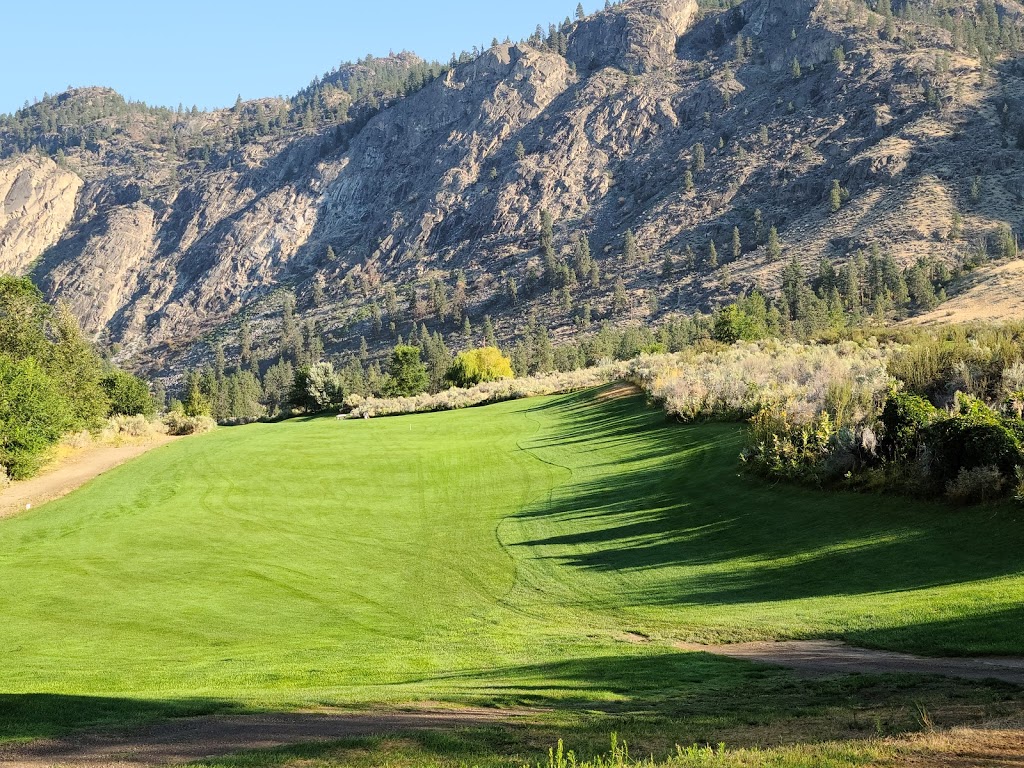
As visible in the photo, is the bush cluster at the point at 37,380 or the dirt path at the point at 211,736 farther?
the bush cluster at the point at 37,380

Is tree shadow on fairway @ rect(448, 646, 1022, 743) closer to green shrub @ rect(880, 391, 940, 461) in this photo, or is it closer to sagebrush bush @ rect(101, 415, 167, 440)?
green shrub @ rect(880, 391, 940, 461)

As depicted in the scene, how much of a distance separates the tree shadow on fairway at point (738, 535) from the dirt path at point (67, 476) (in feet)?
56.4

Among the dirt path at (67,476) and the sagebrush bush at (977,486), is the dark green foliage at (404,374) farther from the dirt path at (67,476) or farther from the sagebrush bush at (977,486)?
the sagebrush bush at (977,486)

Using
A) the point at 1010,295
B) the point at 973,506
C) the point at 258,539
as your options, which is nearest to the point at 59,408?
the point at 258,539

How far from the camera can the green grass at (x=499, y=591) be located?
334 inches

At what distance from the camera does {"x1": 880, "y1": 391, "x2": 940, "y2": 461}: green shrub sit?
14620 mm

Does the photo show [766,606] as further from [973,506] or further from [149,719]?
[149,719]

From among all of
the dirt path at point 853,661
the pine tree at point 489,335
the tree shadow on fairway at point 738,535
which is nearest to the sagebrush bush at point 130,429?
the tree shadow on fairway at point 738,535

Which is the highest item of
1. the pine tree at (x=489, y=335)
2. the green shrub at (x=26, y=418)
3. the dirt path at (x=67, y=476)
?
the pine tree at (x=489, y=335)

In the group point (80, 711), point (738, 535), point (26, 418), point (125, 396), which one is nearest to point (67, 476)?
point (26, 418)

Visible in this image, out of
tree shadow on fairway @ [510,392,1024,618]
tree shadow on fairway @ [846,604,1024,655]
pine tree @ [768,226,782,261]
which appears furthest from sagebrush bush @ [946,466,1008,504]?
pine tree @ [768,226,782,261]

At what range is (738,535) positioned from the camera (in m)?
15.1

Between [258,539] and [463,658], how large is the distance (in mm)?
9815

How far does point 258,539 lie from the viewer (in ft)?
62.2
